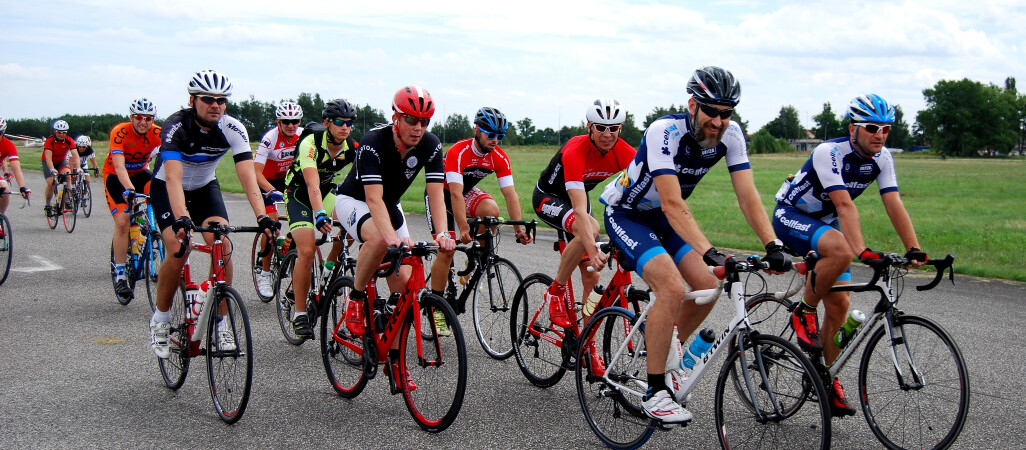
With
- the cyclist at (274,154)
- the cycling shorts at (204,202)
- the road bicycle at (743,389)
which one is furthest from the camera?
the cyclist at (274,154)

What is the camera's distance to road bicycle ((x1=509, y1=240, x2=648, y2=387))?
17.9 ft

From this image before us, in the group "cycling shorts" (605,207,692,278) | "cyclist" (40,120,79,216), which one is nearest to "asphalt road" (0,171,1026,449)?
"cycling shorts" (605,207,692,278)

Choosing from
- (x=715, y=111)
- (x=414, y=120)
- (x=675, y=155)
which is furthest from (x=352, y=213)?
(x=715, y=111)

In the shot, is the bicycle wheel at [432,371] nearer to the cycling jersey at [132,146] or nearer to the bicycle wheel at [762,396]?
the bicycle wheel at [762,396]

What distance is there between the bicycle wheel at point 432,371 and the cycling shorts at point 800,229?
234 cm

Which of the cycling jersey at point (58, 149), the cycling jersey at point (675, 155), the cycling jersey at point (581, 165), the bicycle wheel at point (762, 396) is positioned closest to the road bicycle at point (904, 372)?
the bicycle wheel at point (762, 396)

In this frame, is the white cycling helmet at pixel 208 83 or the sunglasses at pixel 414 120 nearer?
the sunglasses at pixel 414 120

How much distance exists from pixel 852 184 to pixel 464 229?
306 cm

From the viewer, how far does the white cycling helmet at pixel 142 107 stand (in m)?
9.83

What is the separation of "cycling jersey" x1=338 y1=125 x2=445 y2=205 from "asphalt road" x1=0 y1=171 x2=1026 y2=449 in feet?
4.56

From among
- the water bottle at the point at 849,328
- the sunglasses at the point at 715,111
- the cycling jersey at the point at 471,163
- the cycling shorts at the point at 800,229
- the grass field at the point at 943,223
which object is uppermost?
the sunglasses at the point at 715,111

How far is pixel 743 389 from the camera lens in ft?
13.2

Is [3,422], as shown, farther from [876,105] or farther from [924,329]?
[876,105]

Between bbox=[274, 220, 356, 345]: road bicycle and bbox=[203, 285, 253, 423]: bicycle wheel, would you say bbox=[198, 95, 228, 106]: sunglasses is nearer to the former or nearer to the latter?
bbox=[274, 220, 356, 345]: road bicycle
